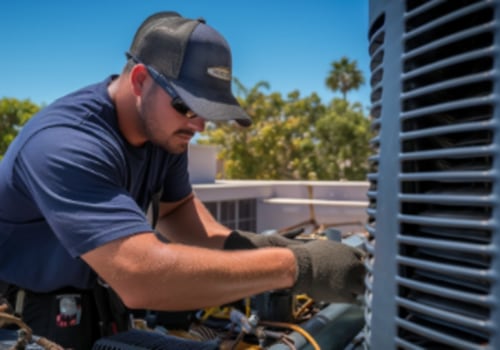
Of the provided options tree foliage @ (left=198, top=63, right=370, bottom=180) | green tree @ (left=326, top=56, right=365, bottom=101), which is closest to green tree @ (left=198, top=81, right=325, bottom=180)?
tree foliage @ (left=198, top=63, right=370, bottom=180)

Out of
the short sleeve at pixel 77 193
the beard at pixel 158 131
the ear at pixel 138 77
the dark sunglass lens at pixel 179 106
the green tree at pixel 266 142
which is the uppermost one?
the green tree at pixel 266 142

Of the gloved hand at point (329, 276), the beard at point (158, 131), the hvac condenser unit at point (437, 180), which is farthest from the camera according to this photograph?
the beard at point (158, 131)

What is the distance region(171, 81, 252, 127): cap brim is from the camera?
53.1 inches

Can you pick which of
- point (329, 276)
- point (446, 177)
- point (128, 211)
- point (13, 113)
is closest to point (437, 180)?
point (446, 177)

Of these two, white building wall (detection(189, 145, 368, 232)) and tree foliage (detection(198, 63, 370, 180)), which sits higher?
tree foliage (detection(198, 63, 370, 180))

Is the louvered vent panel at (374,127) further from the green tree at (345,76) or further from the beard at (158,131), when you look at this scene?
the green tree at (345,76)

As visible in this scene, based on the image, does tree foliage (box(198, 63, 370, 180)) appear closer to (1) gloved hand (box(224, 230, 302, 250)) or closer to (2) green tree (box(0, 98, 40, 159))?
(2) green tree (box(0, 98, 40, 159))

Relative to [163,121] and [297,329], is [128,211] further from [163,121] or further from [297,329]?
[297,329]

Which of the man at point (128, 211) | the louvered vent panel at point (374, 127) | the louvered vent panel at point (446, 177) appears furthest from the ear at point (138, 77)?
the louvered vent panel at point (446, 177)

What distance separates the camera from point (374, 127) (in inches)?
32.4

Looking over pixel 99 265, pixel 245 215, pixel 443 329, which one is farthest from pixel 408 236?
pixel 245 215

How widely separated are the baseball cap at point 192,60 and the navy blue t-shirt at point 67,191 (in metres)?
0.24

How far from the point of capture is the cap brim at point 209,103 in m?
1.35

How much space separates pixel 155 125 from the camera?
1479mm
